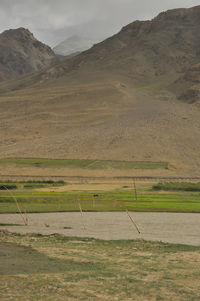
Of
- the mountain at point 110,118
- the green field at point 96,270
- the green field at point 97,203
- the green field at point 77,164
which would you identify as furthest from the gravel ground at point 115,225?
the mountain at point 110,118

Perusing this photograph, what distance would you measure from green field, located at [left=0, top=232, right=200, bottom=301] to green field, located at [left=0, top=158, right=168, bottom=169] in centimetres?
6492

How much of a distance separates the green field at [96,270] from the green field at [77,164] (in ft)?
213

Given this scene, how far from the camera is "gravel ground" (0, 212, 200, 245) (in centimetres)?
2672

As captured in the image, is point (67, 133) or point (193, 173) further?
point (67, 133)

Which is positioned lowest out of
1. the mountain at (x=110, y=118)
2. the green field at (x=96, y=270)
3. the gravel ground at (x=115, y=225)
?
the gravel ground at (x=115, y=225)

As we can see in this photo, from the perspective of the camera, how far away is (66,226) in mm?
30016

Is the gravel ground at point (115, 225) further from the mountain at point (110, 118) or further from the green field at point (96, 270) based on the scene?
the mountain at point (110, 118)

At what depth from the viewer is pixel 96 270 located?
16.5 meters

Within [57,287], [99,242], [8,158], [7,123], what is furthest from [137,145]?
[57,287]

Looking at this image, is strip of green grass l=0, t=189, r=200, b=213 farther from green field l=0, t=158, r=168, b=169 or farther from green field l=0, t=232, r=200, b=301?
green field l=0, t=158, r=168, b=169

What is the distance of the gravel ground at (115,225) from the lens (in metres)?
26.7

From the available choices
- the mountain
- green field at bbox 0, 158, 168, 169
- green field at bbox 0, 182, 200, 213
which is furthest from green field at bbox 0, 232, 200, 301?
the mountain

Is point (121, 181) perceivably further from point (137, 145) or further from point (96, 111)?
point (96, 111)

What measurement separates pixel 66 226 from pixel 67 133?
9464 centimetres
